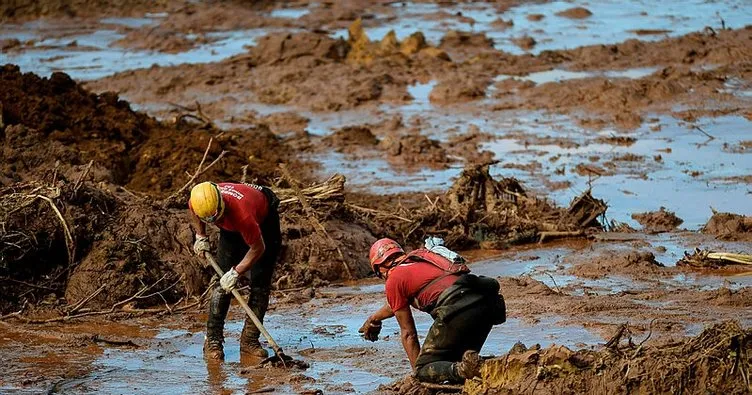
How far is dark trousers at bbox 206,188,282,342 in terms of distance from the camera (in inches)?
357

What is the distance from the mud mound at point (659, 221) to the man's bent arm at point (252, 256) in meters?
5.72

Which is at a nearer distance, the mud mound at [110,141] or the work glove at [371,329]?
the work glove at [371,329]

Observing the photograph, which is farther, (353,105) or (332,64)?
(332,64)

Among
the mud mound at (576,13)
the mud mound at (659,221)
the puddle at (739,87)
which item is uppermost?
the mud mound at (659,221)

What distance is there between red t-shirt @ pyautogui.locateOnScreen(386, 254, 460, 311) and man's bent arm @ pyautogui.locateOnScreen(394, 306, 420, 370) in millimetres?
58

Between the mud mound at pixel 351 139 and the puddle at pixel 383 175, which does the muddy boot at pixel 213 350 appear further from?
the mud mound at pixel 351 139

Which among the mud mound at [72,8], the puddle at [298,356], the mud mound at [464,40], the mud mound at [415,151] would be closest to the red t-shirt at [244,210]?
the puddle at [298,356]

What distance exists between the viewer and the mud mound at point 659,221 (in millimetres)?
13211

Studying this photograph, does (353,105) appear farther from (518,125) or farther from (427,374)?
(427,374)

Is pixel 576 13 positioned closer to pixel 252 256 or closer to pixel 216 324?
pixel 216 324

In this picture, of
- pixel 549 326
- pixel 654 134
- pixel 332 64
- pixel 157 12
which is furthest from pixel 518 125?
pixel 157 12

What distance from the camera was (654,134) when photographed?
17.4 metres

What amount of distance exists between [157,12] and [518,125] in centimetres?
1676

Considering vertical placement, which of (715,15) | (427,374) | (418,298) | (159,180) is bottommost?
(715,15)
